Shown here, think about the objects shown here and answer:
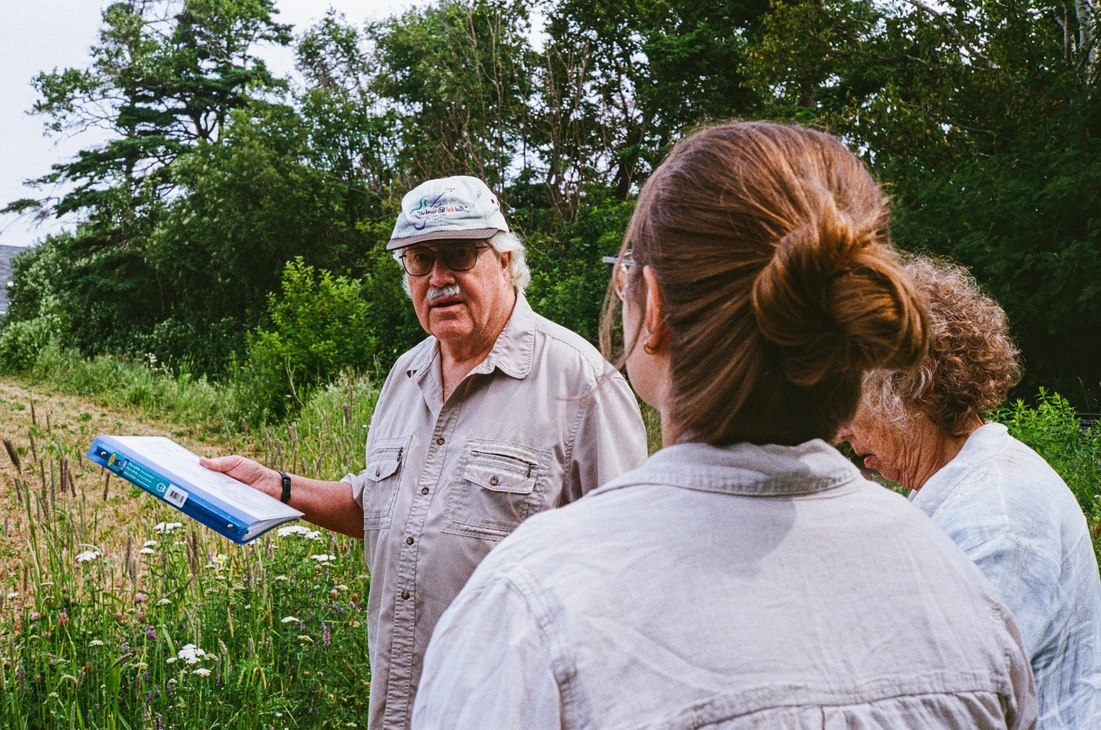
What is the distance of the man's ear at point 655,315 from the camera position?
98cm

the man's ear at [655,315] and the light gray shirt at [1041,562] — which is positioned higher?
the man's ear at [655,315]

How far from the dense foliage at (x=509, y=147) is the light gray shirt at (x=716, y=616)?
5.46 m

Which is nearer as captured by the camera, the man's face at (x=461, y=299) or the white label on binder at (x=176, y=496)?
the white label on binder at (x=176, y=496)

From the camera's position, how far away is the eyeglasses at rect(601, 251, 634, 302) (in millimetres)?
1078

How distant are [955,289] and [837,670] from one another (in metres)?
1.29

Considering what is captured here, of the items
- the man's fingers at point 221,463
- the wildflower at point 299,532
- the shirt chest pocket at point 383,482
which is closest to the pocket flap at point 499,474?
the shirt chest pocket at point 383,482

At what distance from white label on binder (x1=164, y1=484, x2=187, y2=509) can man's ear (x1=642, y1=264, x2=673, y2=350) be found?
1.48m

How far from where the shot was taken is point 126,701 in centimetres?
317

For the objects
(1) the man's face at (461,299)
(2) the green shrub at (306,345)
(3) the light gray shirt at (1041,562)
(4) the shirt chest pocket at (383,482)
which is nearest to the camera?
(3) the light gray shirt at (1041,562)

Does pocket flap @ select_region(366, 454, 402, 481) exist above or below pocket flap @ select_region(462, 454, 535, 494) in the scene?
below

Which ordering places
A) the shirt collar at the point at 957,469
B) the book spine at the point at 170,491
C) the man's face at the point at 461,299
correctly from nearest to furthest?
the shirt collar at the point at 957,469 → the book spine at the point at 170,491 → the man's face at the point at 461,299

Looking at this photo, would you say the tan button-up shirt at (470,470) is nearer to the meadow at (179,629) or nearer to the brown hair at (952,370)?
the brown hair at (952,370)

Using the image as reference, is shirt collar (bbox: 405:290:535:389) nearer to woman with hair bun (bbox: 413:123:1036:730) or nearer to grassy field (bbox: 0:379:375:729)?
grassy field (bbox: 0:379:375:729)

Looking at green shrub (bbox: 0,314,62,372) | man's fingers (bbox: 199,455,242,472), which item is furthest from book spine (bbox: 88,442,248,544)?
green shrub (bbox: 0,314,62,372)
